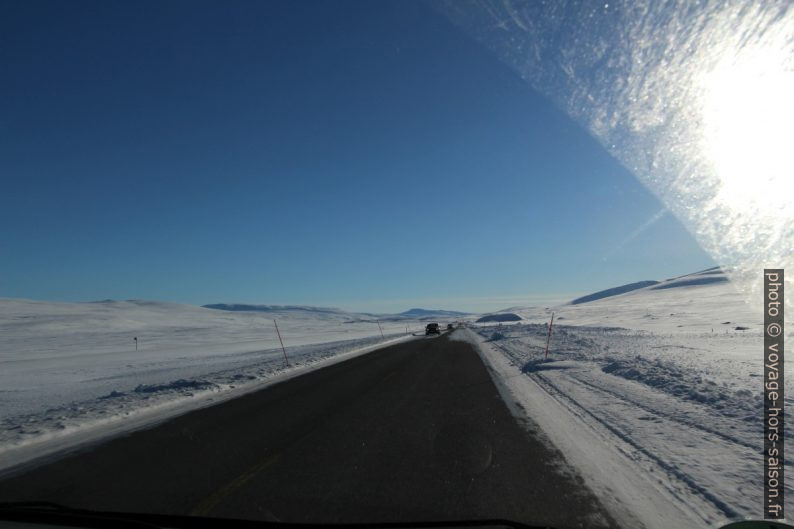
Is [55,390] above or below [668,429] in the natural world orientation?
below

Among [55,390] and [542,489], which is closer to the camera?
[542,489]

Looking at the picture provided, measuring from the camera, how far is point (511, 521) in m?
3.96

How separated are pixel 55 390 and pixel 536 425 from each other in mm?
16023

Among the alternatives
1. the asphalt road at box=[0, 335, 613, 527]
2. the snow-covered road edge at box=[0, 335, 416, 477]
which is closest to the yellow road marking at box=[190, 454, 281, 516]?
the asphalt road at box=[0, 335, 613, 527]

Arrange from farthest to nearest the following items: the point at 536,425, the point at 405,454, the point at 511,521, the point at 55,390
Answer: the point at 55,390, the point at 536,425, the point at 405,454, the point at 511,521

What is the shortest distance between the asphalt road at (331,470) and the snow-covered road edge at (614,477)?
0.77 ft

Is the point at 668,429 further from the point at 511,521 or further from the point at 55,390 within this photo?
Answer: the point at 55,390

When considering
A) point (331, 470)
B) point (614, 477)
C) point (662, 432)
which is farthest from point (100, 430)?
point (662, 432)

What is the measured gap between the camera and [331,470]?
18.3 feet

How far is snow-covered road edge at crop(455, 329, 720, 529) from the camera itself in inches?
165

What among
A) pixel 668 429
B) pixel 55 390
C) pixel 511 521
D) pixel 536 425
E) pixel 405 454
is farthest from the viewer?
pixel 55 390

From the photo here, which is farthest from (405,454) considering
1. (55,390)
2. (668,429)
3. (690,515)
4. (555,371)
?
(55,390)

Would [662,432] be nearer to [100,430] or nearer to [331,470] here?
[331,470]

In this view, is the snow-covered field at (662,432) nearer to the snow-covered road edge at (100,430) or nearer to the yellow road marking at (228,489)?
the yellow road marking at (228,489)
